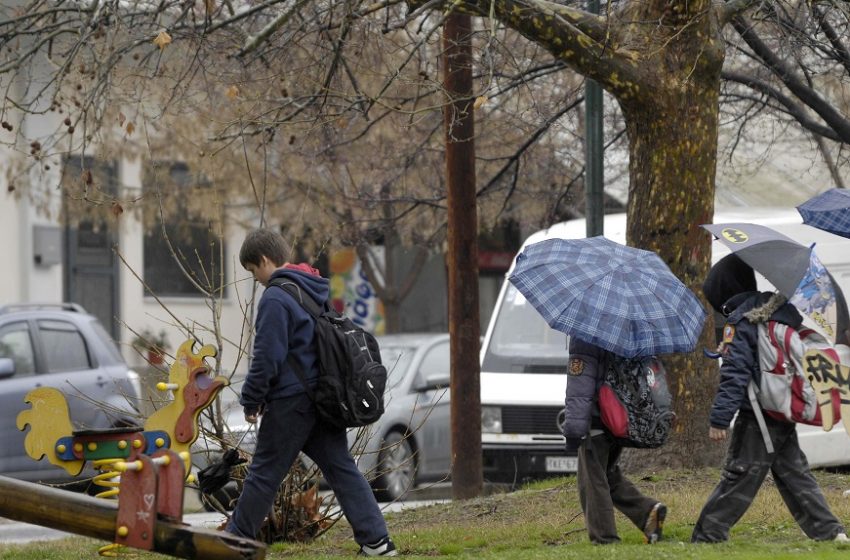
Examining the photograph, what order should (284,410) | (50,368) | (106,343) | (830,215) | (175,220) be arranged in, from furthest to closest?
(175,220) → (106,343) → (50,368) → (830,215) → (284,410)

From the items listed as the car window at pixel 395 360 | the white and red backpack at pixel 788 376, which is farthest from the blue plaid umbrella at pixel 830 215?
the car window at pixel 395 360

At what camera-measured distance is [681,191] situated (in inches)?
396

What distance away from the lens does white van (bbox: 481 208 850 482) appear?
1234 cm

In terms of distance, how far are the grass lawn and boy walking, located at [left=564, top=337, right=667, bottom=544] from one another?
0.14 metres

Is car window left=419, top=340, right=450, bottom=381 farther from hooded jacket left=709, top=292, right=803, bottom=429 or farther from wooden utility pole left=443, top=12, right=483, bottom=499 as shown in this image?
hooded jacket left=709, top=292, right=803, bottom=429

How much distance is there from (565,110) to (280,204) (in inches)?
417

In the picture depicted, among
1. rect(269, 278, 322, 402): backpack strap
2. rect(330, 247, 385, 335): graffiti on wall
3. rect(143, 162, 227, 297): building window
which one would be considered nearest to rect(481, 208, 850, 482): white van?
rect(269, 278, 322, 402): backpack strap

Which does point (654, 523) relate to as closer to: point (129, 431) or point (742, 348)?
point (742, 348)

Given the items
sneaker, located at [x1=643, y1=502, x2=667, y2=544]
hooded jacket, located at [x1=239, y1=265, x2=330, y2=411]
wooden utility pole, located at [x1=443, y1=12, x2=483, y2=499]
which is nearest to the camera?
hooded jacket, located at [x1=239, y1=265, x2=330, y2=411]

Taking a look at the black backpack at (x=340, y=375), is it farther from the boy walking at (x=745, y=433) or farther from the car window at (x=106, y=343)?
the car window at (x=106, y=343)

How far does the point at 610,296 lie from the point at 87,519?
2764 mm

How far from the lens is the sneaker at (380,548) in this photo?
277 inches

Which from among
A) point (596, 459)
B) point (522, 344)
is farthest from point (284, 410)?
point (522, 344)

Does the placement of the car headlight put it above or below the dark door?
below
